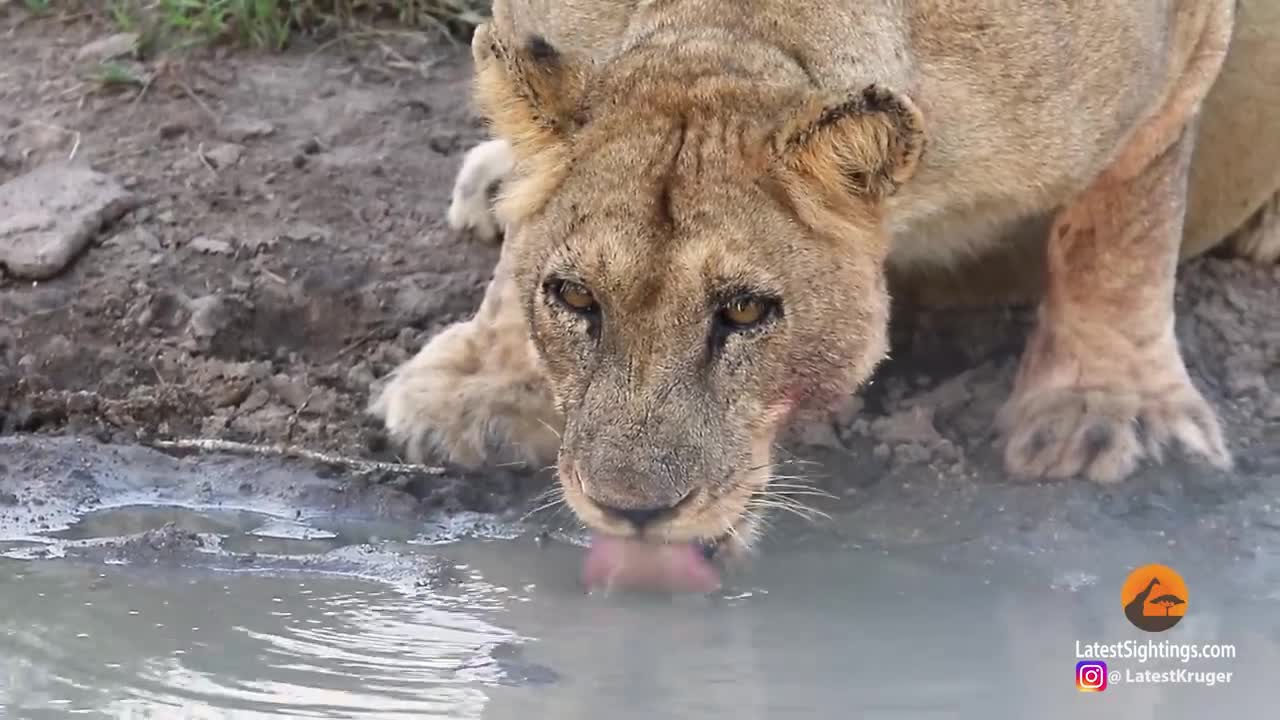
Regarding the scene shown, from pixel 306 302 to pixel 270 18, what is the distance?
162cm

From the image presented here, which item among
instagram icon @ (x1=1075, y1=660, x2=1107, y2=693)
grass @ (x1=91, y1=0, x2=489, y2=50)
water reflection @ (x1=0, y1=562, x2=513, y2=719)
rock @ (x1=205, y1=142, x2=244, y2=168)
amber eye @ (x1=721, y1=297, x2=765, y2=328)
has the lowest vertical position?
instagram icon @ (x1=1075, y1=660, x2=1107, y2=693)

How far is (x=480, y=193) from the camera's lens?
5.61 meters

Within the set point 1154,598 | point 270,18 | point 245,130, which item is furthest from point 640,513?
point 270,18

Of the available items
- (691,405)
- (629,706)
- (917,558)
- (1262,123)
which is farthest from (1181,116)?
(629,706)

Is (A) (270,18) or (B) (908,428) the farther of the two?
(A) (270,18)

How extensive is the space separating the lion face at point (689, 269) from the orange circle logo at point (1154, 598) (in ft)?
2.38

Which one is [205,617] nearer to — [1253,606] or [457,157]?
[1253,606]

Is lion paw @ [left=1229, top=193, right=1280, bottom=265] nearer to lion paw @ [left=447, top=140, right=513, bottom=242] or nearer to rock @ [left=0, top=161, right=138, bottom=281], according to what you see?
lion paw @ [left=447, top=140, right=513, bottom=242]

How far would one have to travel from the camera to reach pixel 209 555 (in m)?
4.34

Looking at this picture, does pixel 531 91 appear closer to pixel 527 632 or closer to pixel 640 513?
pixel 640 513

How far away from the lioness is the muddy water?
23cm

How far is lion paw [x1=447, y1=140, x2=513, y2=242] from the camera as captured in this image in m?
5.60

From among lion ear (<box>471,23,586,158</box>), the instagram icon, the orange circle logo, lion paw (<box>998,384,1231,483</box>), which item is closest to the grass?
lion paw (<box>998,384,1231,483</box>)

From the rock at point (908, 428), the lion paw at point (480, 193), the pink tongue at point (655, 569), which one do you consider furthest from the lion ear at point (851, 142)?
the lion paw at point (480, 193)
